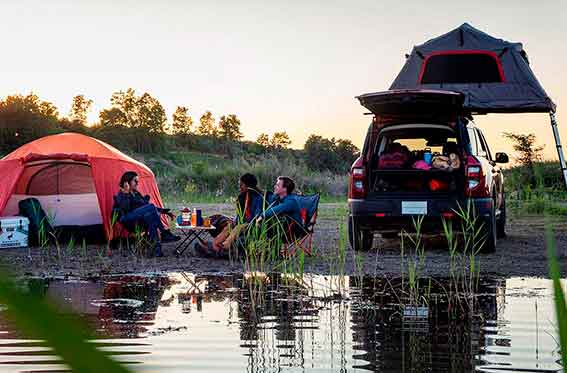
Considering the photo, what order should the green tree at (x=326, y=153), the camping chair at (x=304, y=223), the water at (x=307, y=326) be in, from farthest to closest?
the green tree at (x=326, y=153), the camping chair at (x=304, y=223), the water at (x=307, y=326)

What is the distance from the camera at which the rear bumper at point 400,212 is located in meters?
12.6

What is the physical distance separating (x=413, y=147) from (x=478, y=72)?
5.27 meters

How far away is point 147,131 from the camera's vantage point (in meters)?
77.8

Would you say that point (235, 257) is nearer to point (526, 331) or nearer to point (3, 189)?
point (3, 189)

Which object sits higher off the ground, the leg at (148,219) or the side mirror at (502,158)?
the side mirror at (502,158)

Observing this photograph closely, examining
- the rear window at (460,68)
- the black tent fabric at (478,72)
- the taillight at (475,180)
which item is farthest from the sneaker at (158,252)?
the rear window at (460,68)

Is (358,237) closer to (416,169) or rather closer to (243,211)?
(416,169)

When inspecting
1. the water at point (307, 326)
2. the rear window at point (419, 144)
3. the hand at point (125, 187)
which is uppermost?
the rear window at point (419, 144)

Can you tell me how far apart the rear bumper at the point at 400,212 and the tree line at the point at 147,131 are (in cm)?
3768

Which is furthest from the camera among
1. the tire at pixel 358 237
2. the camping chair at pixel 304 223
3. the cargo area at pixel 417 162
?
the tire at pixel 358 237

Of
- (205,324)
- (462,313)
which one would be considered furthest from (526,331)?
(205,324)

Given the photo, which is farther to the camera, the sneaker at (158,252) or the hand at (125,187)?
the hand at (125,187)

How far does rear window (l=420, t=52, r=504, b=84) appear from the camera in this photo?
18.1m

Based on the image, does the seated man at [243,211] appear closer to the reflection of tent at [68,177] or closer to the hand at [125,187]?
the hand at [125,187]
